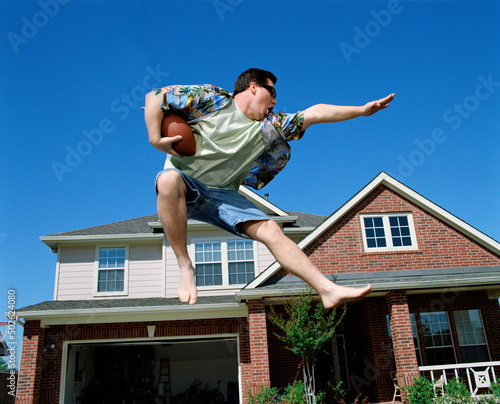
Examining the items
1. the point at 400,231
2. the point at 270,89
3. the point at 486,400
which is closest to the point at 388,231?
the point at 400,231

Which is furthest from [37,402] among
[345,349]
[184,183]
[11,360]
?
[184,183]

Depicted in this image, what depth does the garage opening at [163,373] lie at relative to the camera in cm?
1953

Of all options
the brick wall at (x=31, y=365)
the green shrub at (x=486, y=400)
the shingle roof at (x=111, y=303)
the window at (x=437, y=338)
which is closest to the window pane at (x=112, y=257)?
the shingle roof at (x=111, y=303)

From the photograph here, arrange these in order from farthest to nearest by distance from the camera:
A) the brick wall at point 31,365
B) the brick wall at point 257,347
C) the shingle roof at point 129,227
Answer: the shingle roof at point 129,227, the brick wall at point 31,365, the brick wall at point 257,347

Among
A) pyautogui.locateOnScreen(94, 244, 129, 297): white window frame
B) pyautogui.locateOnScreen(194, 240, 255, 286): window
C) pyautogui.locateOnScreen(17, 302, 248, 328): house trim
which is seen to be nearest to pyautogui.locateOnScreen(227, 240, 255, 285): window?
pyautogui.locateOnScreen(194, 240, 255, 286): window

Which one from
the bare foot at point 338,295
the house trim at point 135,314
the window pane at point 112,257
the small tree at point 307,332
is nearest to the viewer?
the bare foot at point 338,295

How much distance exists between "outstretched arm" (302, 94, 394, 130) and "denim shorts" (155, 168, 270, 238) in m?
0.57

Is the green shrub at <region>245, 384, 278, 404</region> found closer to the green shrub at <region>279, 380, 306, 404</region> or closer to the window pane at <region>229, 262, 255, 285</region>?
the green shrub at <region>279, 380, 306, 404</region>

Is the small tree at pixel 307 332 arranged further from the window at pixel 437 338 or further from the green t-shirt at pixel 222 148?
the green t-shirt at pixel 222 148

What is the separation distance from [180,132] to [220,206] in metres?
0.47

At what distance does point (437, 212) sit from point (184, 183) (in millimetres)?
12716

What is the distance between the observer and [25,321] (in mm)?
13250

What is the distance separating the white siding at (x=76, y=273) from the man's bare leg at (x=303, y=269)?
1344 centimetres

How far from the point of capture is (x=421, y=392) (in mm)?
10891
